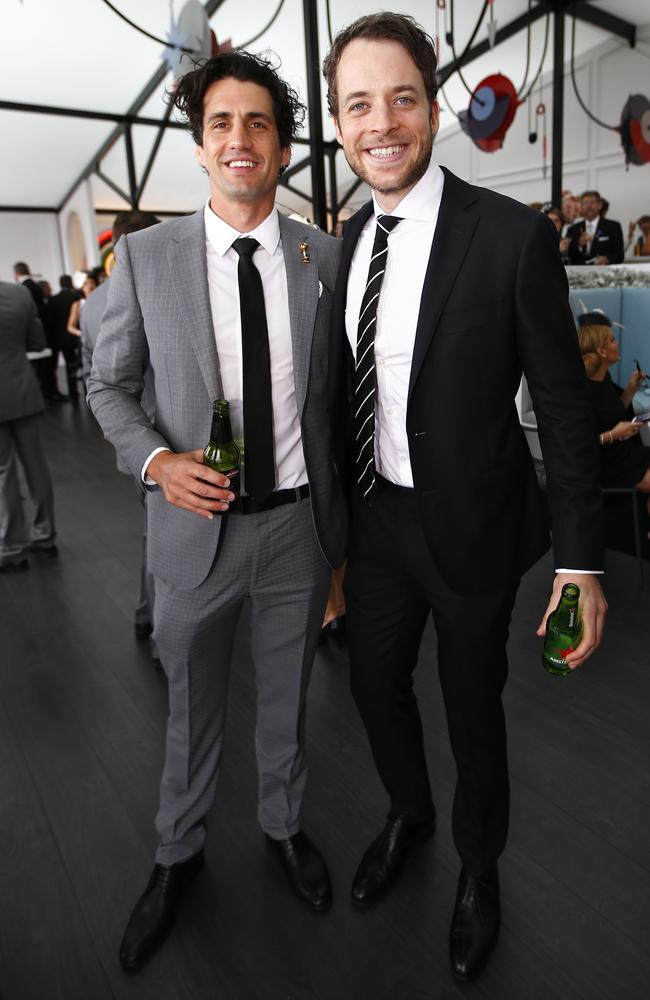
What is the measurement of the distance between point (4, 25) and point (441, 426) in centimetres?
869

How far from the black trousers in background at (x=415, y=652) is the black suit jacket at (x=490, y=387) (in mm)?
80

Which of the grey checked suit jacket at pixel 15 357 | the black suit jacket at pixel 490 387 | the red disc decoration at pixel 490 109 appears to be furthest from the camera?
the red disc decoration at pixel 490 109

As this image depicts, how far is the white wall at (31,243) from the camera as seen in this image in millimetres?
15562

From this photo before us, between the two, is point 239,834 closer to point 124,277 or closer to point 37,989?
point 37,989

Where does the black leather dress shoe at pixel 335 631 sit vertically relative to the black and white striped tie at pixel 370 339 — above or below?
below

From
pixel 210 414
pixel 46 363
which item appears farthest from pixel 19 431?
pixel 46 363

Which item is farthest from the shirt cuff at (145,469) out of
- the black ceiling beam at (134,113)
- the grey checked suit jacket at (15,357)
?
Answer: the black ceiling beam at (134,113)

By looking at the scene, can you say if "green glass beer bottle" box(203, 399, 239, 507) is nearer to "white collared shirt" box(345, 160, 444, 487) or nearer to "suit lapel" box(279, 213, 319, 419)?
"suit lapel" box(279, 213, 319, 419)

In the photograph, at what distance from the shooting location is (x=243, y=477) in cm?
134

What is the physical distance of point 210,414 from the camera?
4.29 feet

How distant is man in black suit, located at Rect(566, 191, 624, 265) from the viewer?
631 cm

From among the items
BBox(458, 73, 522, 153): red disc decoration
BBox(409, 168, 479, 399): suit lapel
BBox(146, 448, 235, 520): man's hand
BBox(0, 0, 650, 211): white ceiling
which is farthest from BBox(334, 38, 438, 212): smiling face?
BBox(458, 73, 522, 153): red disc decoration

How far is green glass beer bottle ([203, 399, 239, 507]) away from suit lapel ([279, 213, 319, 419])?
0.54 ft

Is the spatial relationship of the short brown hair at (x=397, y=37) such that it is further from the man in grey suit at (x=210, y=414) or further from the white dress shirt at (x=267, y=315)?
the white dress shirt at (x=267, y=315)
